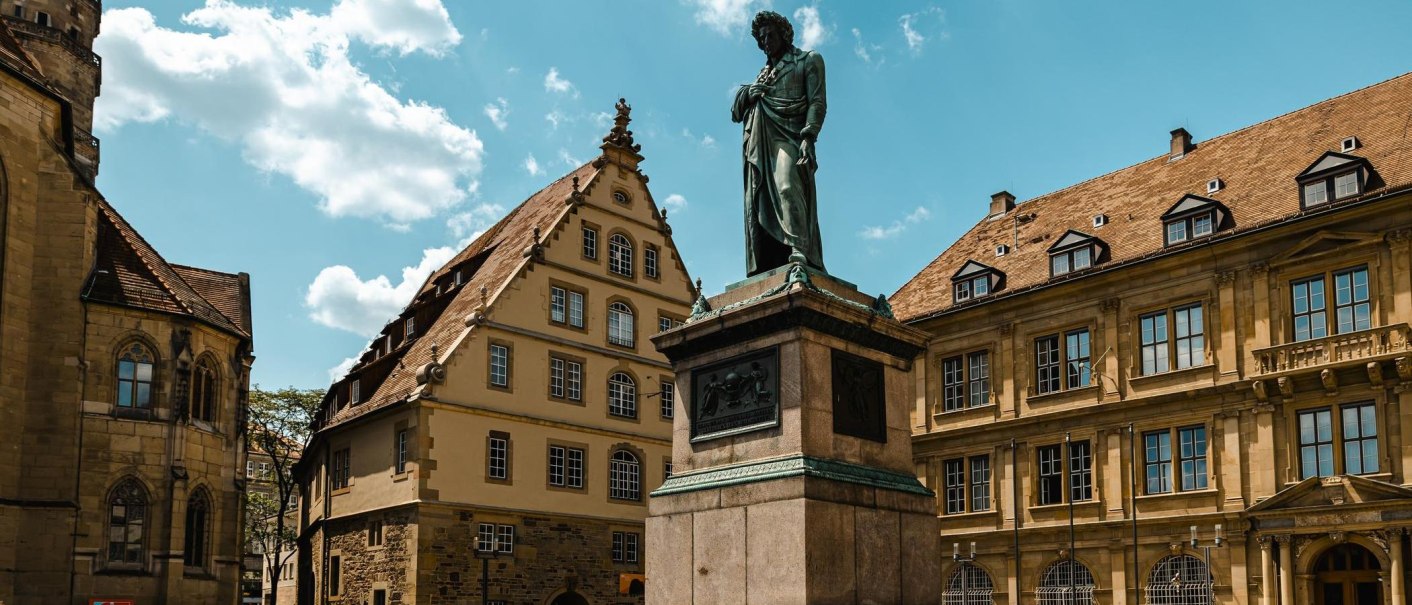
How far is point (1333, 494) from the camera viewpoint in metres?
30.2

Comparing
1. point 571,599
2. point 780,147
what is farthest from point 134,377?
point 780,147

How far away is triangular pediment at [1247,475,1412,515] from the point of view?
29170 mm

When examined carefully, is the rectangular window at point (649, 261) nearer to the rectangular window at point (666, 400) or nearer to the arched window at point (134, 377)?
the rectangular window at point (666, 400)

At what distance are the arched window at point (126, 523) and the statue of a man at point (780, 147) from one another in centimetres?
2442

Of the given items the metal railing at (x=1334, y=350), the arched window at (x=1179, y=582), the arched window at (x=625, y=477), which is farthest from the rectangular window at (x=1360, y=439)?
the arched window at (x=625, y=477)

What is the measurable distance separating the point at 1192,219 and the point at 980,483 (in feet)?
33.2

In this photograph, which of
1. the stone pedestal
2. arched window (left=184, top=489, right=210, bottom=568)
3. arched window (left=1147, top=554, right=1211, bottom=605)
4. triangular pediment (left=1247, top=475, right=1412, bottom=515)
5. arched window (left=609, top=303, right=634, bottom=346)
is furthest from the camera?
arched window (left=609, top=303, right=634, bottom=346)

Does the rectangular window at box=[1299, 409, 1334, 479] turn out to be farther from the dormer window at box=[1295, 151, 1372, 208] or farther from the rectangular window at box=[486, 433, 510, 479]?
the rectangular window at box=[486, 433, 510, 479]

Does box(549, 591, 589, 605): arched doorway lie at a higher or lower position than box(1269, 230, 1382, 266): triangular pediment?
lower

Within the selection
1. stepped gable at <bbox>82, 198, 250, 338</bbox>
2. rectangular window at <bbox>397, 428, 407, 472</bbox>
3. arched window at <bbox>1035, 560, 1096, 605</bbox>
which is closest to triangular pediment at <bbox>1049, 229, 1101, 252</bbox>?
arched window at <bbox>1035, 560, 1096, 605</bbox>

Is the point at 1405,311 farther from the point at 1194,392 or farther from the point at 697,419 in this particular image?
the point at 697,419

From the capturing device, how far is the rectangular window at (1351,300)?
102 feet

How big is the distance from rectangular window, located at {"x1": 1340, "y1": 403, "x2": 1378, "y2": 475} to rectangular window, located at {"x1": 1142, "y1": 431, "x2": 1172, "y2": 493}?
4725mm

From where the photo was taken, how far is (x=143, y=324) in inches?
1298
